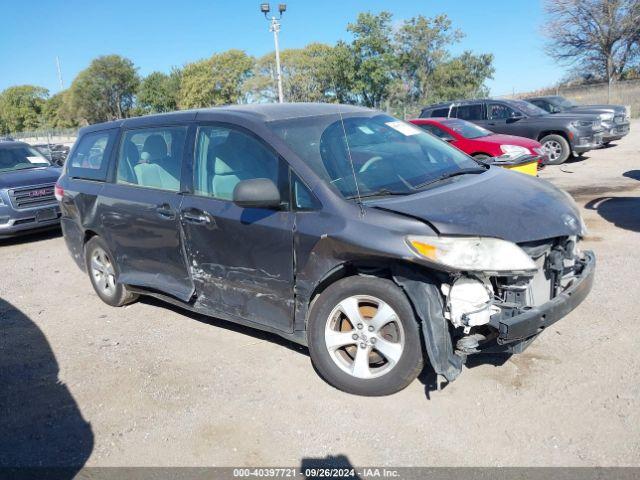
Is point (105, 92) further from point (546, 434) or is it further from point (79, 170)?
point (546, 434)

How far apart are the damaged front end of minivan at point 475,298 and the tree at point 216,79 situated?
201ft

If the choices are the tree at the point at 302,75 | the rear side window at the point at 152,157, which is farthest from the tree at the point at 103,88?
the rear side window at the point at 152,157

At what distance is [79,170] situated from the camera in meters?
5.73

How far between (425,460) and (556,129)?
12.5m

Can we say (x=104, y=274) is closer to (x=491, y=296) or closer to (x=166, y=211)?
(x=166, y=211)

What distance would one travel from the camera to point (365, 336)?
3391 mm

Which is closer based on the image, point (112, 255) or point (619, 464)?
point (619, 464)

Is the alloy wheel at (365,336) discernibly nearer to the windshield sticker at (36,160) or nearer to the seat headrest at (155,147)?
the seat headrest at (155,147)

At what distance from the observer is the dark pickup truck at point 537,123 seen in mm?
13438

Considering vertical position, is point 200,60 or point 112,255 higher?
point 200,60

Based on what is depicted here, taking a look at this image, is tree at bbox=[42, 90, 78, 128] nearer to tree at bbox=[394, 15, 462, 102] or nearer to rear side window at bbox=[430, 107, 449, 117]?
tree at bbox=[394, 15, 462, 102]

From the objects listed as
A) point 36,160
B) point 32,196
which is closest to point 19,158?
point 36,160

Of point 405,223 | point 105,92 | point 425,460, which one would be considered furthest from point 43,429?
point 105,92

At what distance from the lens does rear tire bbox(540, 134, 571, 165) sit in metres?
13.6
